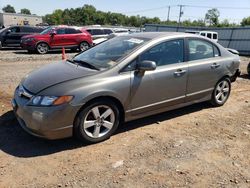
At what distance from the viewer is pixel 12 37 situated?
19312mm

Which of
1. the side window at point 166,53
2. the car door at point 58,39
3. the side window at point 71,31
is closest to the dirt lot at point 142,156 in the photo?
the side window at point 166,53

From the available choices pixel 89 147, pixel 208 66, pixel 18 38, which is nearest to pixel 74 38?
pixel 18 38

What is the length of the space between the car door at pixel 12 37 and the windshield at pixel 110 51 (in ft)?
50.7

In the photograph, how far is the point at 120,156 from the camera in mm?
4113

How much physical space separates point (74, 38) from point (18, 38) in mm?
4252

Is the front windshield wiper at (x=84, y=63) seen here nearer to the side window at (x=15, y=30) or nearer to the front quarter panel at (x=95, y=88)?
the front quarter panel at (x=95, y=88)

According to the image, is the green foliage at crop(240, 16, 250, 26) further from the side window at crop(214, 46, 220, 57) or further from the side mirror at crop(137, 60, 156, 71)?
the side mirror at crop(137, 60, 156, 71)

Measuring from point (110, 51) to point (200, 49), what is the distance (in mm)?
1801

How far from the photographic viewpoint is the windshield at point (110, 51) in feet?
15.5

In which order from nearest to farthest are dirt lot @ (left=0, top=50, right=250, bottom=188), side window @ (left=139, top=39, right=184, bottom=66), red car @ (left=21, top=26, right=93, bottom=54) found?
dirt lot @ (left=0, top=50, right=250, bottom=188) → side window @ (left=139, top=39, right=184, bottom=66) → red car @ (left=21, top=26, right=93, bottom=54)

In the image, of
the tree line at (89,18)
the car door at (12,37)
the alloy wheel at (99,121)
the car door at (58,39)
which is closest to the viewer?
the alloy wheel at (99,121)

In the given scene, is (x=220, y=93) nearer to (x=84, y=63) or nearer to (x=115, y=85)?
(x=115, y=85)

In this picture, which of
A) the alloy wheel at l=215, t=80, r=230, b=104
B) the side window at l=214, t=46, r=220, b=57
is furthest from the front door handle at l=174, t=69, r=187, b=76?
→ the alloy wheel at l=215, t=80, r=230, b=104

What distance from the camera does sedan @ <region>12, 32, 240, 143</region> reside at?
405 centimetres
